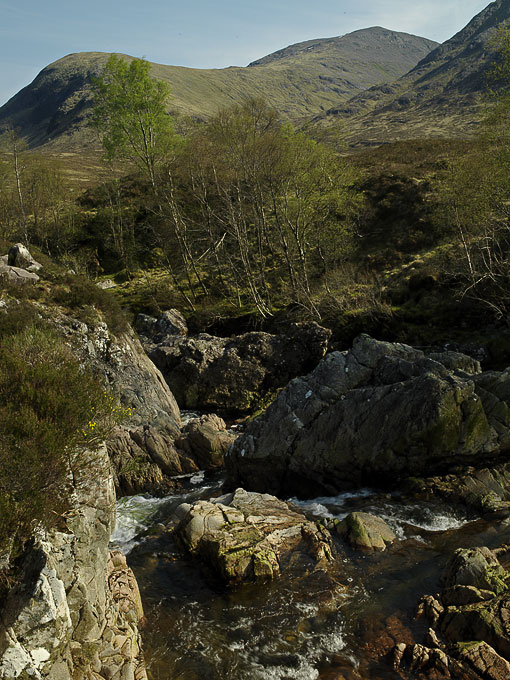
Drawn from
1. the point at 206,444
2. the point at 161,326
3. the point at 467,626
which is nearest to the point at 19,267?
the point at 161,326

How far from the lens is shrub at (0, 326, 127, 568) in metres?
7.26

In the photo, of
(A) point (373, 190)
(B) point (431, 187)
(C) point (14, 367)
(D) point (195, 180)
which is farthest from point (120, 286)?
(C) point (14, 367)

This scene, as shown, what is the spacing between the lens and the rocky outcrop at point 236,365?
25.0 meters

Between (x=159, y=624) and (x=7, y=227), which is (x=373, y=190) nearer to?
(x=7, y=227)

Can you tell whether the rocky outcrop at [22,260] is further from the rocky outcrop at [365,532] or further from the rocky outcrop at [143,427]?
the rocky outcrop at [365,532]

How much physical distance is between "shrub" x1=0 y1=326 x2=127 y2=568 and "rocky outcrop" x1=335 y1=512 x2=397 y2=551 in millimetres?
7084

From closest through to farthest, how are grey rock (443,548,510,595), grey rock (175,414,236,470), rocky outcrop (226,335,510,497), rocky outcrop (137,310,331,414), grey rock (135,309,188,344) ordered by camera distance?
1. grey rock (443,548,510,595)
2. rocky outcrop (226,335,510,497)
3. grey rock (175,414,236,470)
4. rocky outcrop (137,310,331,414)
5. grey rock (135,309,188,344)

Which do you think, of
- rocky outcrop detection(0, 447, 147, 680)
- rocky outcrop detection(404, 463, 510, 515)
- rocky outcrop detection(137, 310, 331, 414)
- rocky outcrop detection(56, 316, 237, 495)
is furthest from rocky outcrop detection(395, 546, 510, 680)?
rocky outcrop detection(137, 310, 331, 414)

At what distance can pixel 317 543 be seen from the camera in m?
11.6

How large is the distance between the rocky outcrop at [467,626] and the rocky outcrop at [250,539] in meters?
2.99

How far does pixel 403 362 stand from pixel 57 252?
40929mm

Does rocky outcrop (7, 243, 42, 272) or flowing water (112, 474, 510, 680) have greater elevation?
rocky outcrop (7, 243, 42, 272)

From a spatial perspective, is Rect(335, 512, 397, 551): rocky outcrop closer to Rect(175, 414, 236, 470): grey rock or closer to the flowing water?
the flowing water

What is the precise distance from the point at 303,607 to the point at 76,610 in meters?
4.95
